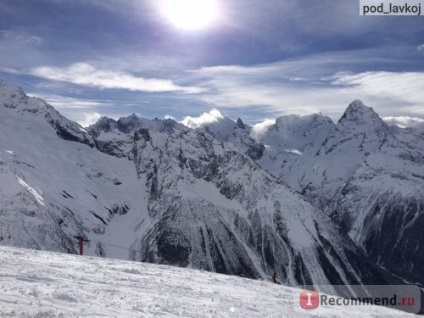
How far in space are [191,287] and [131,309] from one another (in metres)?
9.51

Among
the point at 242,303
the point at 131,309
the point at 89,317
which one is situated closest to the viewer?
the point at 89,317

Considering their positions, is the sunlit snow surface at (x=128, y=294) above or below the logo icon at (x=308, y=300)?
above

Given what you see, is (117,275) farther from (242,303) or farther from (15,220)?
Result: (15,220)

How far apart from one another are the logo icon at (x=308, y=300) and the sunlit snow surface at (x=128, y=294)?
48cm

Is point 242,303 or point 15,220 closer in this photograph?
point 242,303

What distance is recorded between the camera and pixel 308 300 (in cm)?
3297

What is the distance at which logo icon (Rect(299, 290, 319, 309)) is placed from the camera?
31.2 m

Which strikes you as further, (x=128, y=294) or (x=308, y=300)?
(x=308, y=300)

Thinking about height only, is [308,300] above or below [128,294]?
below

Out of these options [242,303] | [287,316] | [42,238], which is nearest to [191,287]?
[242,303]

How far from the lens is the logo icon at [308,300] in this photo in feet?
102

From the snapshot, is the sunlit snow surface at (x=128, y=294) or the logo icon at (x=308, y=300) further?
the logo icon at (x=308, y=300)

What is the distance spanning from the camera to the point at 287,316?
26156 millimetres

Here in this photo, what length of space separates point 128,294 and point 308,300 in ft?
45.9
